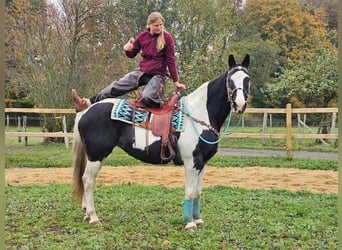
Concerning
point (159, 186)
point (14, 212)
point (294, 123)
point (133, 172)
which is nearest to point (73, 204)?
point (14, 212)

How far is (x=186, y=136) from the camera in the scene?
158 inches

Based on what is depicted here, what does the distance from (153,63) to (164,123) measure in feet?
2.20

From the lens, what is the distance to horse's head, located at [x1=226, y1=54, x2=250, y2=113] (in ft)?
12.1

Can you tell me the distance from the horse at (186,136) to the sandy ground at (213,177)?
2.49 meters

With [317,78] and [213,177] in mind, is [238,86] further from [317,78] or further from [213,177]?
[317,78]

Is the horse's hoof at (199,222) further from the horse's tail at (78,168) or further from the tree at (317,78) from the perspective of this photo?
the tree at (317,78)

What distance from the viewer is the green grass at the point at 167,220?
3.58 metres

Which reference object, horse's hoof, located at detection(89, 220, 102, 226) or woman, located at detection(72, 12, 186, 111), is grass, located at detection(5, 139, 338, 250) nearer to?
horse's hoof, located at detection(89, 220, 102, 226)

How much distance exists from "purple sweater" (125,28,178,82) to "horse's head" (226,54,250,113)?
647 millimetres

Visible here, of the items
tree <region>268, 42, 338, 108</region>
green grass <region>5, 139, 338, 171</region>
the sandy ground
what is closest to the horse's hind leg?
the sandy ground

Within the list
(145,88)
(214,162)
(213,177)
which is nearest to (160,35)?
(145,88)

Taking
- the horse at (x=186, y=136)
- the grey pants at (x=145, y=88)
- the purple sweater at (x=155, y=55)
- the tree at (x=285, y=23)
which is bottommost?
the horse at (x=186, y=136)

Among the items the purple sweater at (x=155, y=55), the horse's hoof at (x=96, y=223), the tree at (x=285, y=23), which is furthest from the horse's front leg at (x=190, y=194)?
the tree at (x=285, y=23)

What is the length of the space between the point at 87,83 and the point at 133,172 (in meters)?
6.08
